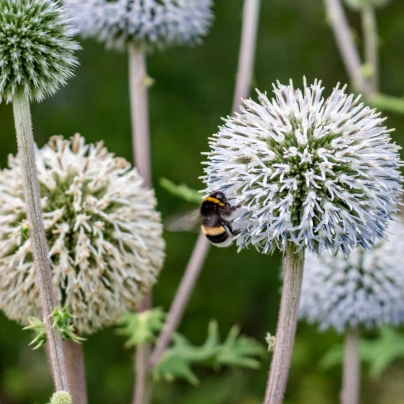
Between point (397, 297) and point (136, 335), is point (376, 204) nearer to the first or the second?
point (136, 335)

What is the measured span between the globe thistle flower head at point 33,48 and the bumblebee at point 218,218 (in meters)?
0.72

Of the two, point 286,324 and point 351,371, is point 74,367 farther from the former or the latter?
point 351,371

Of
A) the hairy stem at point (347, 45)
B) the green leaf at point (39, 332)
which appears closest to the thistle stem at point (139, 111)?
the hairy stem at point (347, 45)

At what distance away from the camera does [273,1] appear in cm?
900

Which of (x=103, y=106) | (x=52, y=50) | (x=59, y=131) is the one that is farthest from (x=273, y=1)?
(x=52, y=50)

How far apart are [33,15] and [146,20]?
1.81 m

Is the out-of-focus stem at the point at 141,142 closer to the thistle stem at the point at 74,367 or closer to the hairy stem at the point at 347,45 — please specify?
the thistle stem at the point at 74,367

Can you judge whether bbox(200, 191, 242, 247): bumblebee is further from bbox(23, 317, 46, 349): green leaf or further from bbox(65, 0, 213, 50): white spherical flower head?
bbox(65, 0, 213, 50): white spherical flower head

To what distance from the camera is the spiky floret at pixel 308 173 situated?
2.58 meters

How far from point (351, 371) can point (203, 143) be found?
14.6 feet

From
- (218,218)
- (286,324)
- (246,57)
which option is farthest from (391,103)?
(286,324)

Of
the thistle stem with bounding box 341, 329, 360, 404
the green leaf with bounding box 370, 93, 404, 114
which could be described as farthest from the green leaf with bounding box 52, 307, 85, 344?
the green leaf with bounding box 370, 93, 404, 114

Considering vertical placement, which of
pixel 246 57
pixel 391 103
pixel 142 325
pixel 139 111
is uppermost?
pixel 246 57

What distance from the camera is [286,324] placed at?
2553mm
